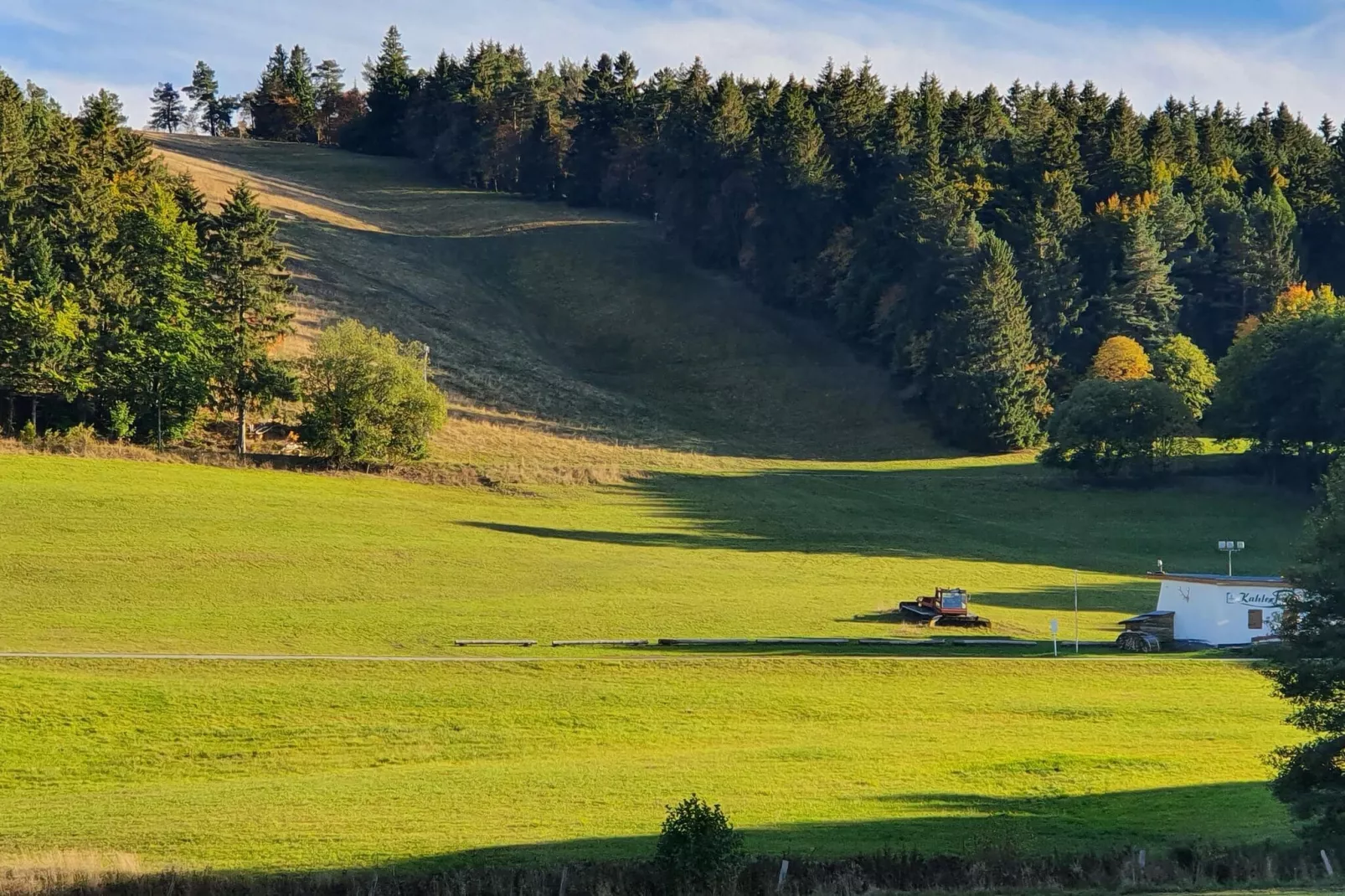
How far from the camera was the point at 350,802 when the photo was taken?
29.0 metres

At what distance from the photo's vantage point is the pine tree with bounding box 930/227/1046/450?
100500mm

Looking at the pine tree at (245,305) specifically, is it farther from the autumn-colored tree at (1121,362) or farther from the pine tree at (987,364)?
the autumn-colored tree at (1121,362)

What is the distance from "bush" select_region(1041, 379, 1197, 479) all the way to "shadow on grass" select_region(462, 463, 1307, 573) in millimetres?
2422

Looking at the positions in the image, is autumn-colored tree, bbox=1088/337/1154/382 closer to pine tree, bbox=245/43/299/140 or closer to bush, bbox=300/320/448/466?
bush, bbox=300/320/448/466

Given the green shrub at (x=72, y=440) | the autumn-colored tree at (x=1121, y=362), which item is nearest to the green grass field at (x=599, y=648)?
the green shrub at (x=72, y=440)

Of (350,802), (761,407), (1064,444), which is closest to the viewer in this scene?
(350,802)

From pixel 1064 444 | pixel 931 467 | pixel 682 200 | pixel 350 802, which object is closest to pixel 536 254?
pixel 682 200

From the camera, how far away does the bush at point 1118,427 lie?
290 feet

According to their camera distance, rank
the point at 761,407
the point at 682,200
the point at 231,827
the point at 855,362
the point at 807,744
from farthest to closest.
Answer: the point at 682,200
the point at 855,362
the point at 761,407
the point at 807,744
the point at 231,827

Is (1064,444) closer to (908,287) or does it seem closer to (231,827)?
(908,287)

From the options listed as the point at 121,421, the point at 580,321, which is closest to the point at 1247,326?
the point at 580,321

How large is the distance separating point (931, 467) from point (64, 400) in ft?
181

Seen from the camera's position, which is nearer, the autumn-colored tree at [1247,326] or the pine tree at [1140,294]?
the autumn-colored tree at [1247,326]

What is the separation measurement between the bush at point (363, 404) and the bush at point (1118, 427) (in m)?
40.6
